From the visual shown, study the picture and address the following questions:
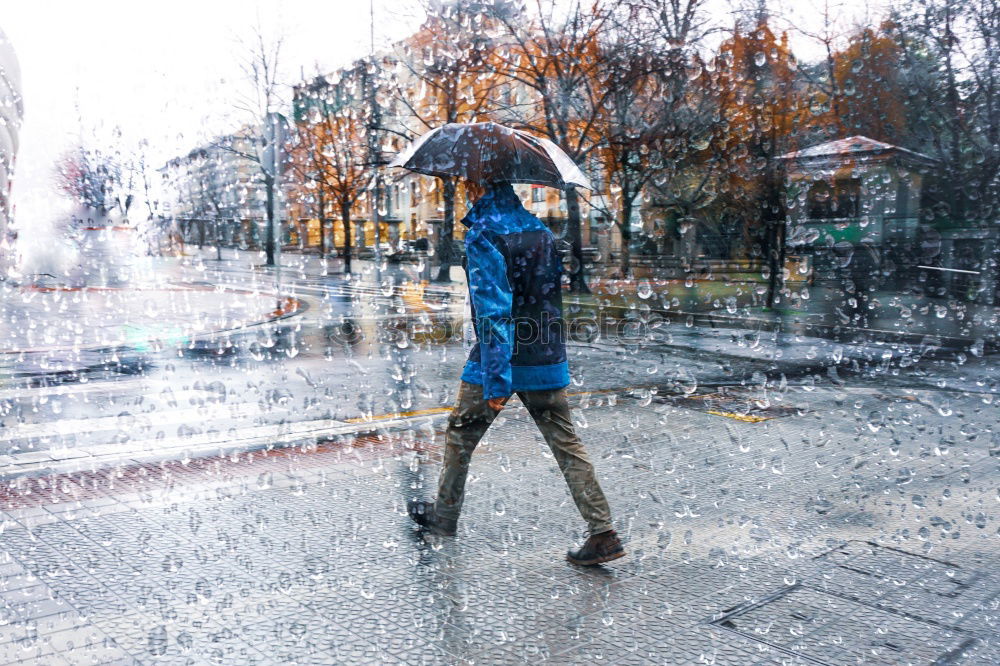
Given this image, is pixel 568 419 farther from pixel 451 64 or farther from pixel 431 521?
pixel 451 64

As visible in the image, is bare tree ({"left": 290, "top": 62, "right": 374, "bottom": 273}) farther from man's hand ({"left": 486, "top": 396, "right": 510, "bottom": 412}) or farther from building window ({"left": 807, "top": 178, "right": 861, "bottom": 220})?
man's hand ({"left": 486, "top": 396, "right": 510, "bottom": 412})

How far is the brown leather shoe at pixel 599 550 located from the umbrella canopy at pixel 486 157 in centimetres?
176

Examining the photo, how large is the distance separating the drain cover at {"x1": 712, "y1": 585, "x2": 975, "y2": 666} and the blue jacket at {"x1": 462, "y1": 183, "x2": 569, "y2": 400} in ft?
4.45

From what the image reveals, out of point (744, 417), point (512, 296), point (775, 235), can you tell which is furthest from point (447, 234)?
point (512, 296)

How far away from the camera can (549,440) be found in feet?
13.9

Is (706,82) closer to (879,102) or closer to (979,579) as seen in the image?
(879,102)

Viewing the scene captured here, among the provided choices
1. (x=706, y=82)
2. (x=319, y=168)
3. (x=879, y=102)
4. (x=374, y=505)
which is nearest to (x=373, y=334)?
(x=374, y=505)

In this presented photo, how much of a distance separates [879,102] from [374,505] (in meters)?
20.2

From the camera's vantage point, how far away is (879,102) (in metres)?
21.2

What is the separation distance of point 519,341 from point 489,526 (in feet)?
3.82

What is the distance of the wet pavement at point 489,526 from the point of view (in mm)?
3348

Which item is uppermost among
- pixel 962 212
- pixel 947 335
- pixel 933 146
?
pixel 933 146

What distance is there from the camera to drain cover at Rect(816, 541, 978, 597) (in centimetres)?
396

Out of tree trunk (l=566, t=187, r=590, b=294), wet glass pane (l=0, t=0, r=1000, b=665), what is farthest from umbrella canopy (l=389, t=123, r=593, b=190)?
tree trunk (l=566, t=187, r=590, b=294)
